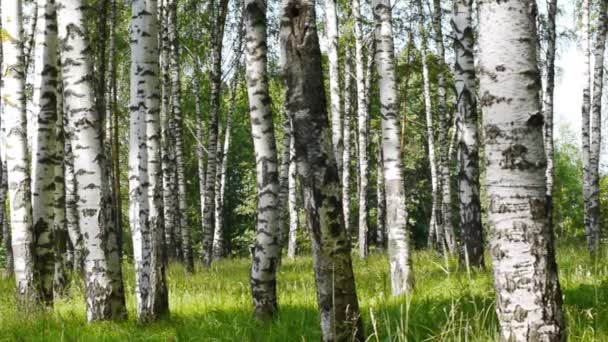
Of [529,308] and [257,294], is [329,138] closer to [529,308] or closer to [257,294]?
[529,308]

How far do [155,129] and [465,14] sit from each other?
210 inches

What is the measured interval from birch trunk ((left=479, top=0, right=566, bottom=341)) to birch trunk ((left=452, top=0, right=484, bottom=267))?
617 centimetres

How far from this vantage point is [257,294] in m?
5.39

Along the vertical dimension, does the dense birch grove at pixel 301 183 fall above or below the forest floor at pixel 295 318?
above

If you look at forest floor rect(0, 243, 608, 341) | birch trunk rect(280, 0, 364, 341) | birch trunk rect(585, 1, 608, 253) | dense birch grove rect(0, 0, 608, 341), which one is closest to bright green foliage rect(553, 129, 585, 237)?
birch trunk rect(585, 1, 608, 253)

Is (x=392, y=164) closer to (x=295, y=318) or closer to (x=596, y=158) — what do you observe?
(x=295, y=318)

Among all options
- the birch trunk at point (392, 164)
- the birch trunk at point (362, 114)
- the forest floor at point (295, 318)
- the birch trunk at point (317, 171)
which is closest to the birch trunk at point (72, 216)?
the forest floor at point (295, 318)

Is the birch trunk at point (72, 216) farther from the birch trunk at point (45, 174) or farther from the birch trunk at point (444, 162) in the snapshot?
the birch trunk at point (444, 162)

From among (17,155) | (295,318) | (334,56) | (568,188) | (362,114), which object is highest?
(334,56)

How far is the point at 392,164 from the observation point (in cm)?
695

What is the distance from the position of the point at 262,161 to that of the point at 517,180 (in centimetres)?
339

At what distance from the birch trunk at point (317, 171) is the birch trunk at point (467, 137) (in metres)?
5.87

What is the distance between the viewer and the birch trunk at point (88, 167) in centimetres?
552

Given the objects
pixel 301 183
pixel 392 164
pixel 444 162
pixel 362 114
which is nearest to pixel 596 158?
pixel 444 162
